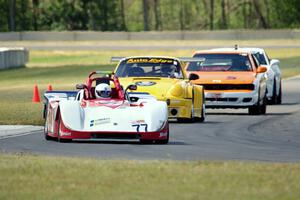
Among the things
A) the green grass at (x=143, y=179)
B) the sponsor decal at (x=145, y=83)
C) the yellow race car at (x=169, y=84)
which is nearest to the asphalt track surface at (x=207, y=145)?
the yellow race car at (x=169, y=84)

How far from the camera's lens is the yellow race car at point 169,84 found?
2309 cm

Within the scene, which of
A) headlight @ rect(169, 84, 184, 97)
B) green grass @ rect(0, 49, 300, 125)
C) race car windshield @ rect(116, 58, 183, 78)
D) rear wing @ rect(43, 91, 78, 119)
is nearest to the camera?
rear wing @ rect(43, 91, 78, 119)

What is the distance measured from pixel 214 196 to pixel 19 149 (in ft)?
21.4

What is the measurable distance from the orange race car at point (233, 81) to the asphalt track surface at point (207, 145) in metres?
2.09

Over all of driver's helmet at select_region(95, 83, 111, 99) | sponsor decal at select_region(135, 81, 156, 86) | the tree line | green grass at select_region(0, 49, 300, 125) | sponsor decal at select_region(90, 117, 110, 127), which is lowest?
the tree line

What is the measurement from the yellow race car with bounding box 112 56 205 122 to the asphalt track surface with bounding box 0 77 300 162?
31 cm

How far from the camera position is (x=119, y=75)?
80.9 ft

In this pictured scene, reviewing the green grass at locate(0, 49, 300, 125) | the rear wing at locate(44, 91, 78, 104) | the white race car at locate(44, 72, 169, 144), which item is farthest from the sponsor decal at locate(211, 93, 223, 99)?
the white race car at locate(44, 72, 169, 144)

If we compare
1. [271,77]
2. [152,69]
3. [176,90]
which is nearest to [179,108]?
[176,90]

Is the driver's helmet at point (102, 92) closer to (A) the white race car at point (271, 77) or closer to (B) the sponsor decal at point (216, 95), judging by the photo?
(B) the sponsor decal at point (216, 95)

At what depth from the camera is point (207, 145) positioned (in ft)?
59.8

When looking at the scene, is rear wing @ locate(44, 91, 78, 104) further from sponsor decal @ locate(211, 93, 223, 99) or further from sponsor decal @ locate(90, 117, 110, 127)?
sponsor decal @ locate(211, 93, 223, 99)

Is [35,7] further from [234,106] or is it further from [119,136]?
[119,136]

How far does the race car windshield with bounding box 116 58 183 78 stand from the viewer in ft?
79.9
